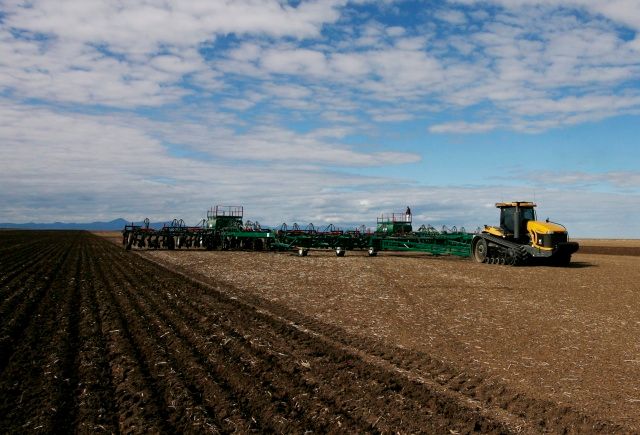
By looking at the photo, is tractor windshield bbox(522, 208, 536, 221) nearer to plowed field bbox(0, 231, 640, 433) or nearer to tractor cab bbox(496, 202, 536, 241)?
tractor cab bbox(496, 202, 536, 241)

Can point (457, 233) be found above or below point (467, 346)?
above

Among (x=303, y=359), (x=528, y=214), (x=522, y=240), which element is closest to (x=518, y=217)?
(x=528, y=214)

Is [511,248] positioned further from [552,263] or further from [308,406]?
[308,406]

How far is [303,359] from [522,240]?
20.0 meters

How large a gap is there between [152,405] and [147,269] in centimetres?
1804

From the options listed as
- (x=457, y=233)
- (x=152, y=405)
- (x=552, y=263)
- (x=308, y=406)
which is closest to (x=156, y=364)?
(x=152, y=405)

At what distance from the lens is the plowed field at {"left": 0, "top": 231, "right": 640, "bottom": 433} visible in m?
6.65

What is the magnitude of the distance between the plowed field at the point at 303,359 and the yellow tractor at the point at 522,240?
6.60 metres

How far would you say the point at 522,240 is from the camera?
2623 centimetres

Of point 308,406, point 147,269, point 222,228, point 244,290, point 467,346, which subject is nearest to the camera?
point 308,406

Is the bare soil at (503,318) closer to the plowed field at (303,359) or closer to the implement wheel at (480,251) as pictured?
the plowed field at (303,359)

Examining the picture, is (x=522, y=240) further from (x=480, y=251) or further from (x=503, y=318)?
(x=503, y=318)

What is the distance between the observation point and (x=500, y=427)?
6496mm

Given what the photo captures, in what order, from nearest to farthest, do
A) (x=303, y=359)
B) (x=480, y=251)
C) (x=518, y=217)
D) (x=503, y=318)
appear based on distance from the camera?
(x=303, y=359), (x=503, y=318), (x=518, y=217), (x=480, y=251)
